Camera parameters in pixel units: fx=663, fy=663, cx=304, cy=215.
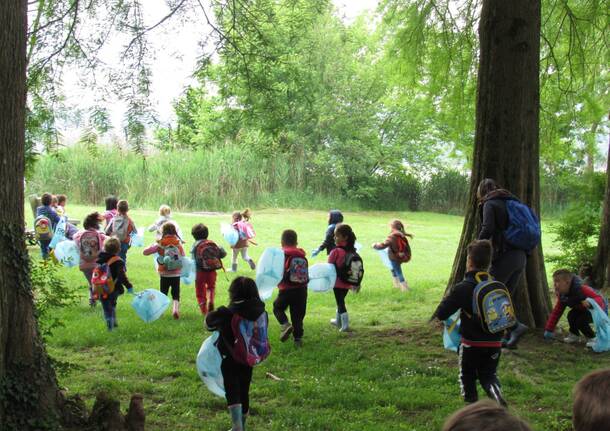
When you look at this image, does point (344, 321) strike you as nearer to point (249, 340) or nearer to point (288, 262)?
point (288, 262)

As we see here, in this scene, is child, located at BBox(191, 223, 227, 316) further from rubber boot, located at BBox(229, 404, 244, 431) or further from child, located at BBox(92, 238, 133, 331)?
rubber boot, located at BBox(229, 404, 244, 431)

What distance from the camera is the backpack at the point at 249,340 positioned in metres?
4.92

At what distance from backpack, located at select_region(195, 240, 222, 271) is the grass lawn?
775 millimetres

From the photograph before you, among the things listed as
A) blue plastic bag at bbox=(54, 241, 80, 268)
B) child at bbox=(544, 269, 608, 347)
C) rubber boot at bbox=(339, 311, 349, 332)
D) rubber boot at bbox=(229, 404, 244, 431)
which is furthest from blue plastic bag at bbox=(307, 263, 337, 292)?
blue plastic bag at bbox=(54, 241, 80, 268)

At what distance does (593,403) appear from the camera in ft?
6.93

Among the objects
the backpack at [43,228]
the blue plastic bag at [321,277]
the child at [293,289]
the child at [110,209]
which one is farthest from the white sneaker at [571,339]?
the backpack at [43,228]

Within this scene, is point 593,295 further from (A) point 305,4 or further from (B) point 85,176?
(B) point 85,176

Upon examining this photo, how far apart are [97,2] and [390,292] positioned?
7032 mm

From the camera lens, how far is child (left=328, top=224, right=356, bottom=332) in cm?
831

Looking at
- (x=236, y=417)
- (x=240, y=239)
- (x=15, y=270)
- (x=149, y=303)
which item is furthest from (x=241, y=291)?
(x=240, y=239)

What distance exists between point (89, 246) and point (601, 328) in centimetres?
681

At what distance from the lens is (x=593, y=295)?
24.7 ft

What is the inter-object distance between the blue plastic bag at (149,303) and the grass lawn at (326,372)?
8.5 inches

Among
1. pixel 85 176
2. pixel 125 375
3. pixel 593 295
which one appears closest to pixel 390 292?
pixel 593 295
